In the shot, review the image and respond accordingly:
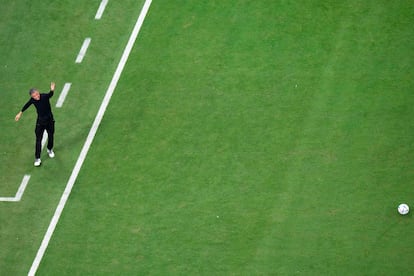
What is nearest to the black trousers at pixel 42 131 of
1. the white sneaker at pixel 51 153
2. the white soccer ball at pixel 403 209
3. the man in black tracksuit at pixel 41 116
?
the man in black tracksuit at pixel 41 116

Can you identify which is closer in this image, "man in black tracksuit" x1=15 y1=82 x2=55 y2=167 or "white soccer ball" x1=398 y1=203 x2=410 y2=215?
"white soccer ball" x1=398 y1=203 x2=410 y2=215

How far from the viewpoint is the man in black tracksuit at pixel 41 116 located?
23391mm

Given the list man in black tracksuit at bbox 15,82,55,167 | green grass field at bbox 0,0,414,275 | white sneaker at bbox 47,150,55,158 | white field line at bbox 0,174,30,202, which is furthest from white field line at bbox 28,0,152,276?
white field line at bbox 0,174,30,202

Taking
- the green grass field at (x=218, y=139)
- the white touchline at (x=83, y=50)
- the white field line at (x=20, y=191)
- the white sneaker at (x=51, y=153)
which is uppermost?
the white touchline at (x=83, y=50)

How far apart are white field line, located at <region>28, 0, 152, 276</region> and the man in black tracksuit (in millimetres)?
986

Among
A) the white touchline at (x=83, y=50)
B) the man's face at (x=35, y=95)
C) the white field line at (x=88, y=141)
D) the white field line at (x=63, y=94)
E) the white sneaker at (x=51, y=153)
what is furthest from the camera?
the white touchline at (x=83, y=50)

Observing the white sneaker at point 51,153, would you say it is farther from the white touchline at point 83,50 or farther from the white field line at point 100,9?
the white field line at point 100,9

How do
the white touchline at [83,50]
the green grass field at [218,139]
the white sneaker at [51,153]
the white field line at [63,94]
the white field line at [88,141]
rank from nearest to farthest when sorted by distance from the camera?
the green grass field at [218,139], the white field line at [88,141], the white sneaker at [51,153], the white field line at [63,94], the white touchline at [83,50]

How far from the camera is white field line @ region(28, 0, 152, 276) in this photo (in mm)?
22562

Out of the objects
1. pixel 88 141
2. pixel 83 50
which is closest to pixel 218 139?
pixel 88 141

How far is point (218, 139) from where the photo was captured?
2442cm

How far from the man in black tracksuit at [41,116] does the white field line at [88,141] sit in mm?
986

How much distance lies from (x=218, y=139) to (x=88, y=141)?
3.55m

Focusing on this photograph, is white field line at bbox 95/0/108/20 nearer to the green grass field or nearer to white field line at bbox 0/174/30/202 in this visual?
the green grass field
